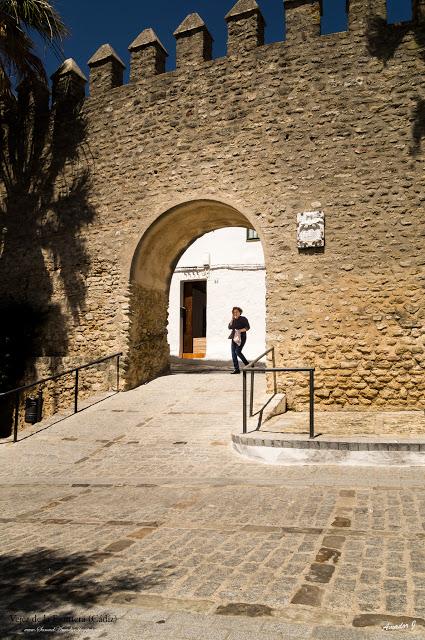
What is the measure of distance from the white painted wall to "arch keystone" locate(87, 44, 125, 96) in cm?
740

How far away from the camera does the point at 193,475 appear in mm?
5398

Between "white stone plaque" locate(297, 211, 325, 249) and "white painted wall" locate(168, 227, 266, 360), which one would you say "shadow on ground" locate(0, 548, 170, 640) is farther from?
"white painted wall" locate(168, 227, 266, 360)

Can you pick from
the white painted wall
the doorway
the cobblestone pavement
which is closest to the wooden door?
the doorway

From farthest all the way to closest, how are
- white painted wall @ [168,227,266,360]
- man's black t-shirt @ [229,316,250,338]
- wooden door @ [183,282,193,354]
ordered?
wooden door @ [183,282,193,354] < white painted wall @ [168,227,266,360] < man's black t-shirt @ [229,316,250,338]

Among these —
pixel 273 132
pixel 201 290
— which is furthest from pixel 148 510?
pixel 201 290

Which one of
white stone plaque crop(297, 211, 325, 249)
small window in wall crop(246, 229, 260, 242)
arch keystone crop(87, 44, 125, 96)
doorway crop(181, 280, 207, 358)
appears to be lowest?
doorway crop(181, 280, 207, 358)

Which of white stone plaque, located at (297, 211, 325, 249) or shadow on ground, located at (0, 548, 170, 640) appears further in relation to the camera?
white stone plaque, located at (297, 211, 325, 249)

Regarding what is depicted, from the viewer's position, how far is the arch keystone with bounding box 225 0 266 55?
32.4 feet

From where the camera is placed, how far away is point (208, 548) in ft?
10.5

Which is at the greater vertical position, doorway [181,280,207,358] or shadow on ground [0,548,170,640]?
doorway [181,280,207,358]

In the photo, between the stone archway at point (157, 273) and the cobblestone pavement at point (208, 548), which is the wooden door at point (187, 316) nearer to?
the stone archway at point (157, 273)

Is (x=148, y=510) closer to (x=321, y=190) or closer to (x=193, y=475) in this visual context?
(x=193, y=475)

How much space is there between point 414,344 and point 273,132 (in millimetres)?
4662

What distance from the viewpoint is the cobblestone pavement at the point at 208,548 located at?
2273mm
